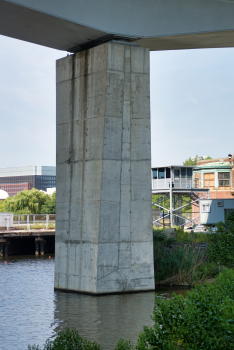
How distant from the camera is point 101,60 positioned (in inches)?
700

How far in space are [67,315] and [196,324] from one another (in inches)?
345

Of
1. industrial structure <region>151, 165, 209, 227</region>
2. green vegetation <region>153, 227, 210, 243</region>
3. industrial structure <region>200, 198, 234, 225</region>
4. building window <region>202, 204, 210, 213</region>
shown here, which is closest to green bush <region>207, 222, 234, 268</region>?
green vegetation <region>153, 227, 210, 243</region>

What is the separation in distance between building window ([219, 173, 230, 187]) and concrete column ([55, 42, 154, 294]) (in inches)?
1452

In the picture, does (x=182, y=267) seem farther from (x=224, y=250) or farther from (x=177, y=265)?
(x=224, y=250)

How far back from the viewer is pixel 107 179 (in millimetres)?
17203

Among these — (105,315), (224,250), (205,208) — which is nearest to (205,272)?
(105,315)

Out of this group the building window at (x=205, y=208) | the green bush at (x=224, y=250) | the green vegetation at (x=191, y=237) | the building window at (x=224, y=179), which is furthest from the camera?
the building window at (x=224, y=179)

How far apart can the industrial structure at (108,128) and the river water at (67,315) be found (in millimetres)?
987

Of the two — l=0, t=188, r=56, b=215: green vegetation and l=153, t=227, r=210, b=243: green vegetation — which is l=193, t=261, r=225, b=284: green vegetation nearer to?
l=153, t=227, r=210, b=243: green vegetation

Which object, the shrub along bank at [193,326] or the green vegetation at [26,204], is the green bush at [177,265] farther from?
the green vegetation at [26,204]

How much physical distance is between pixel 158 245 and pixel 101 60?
858 cm

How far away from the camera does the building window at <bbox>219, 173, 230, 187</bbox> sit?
53.3m

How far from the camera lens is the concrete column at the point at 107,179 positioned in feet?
56.3

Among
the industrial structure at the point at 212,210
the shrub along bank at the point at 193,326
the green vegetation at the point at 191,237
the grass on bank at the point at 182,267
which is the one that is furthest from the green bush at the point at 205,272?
the industrial structure at the point at 212,210
